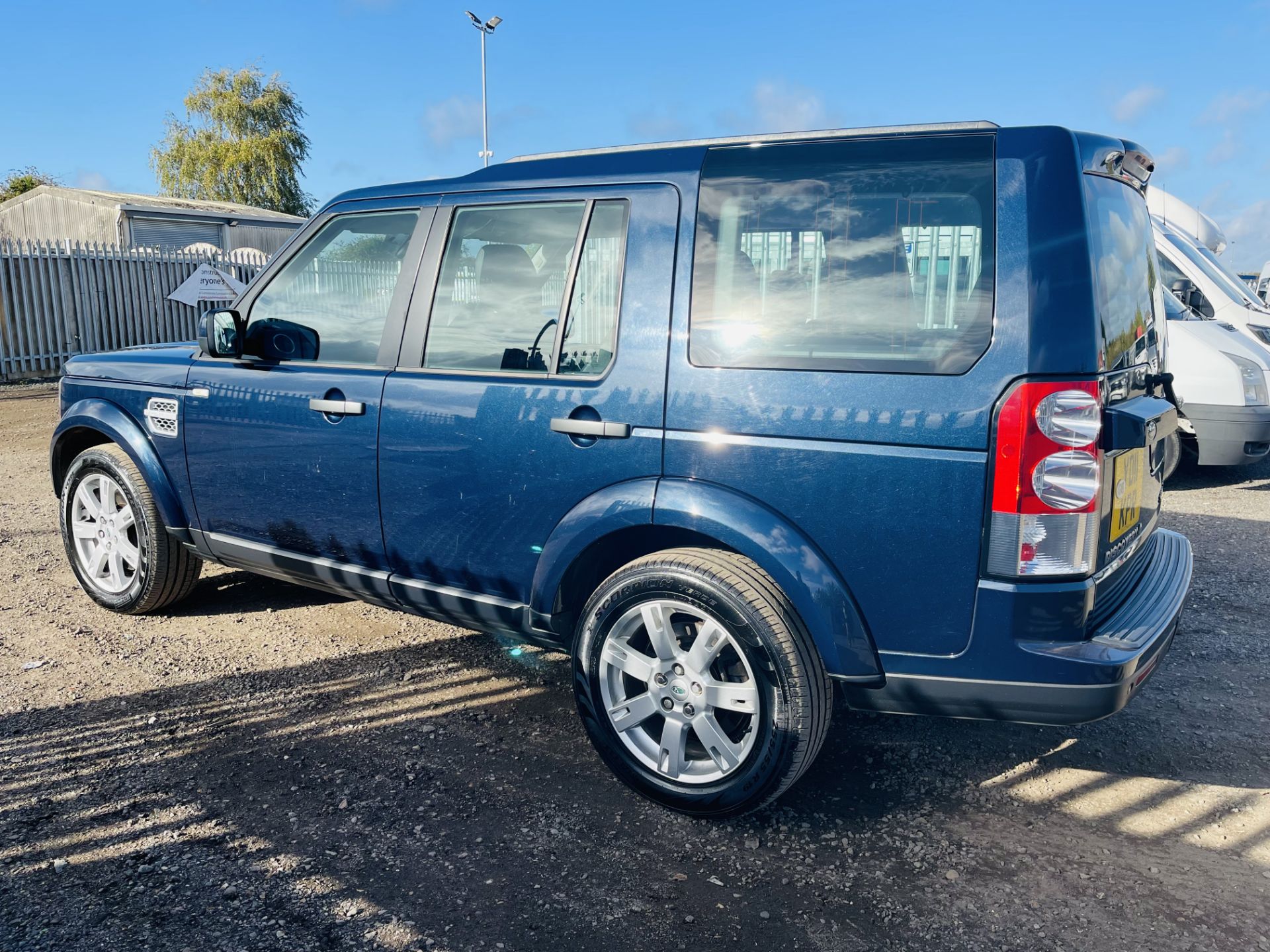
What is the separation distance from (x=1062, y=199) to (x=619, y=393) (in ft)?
4.35

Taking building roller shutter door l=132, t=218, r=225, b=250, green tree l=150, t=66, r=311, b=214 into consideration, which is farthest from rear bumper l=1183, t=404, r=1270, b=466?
green tree l=150, t=66, r=311, b=214

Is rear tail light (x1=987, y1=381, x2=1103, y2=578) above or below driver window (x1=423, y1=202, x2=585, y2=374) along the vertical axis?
below

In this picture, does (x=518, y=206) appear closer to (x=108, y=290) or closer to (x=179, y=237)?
(x=108, y=290)

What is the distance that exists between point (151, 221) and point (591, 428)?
100ft

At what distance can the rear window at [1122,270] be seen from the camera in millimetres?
2566

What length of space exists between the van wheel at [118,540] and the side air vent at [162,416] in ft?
0.91

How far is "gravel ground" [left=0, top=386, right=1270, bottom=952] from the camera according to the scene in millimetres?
2469

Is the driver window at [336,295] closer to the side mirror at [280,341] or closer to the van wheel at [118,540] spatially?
the side mirror at [280,341]

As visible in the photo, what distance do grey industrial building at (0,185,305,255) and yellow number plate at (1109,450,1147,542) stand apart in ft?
93.7

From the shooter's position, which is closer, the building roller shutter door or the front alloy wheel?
the front alloy wheel

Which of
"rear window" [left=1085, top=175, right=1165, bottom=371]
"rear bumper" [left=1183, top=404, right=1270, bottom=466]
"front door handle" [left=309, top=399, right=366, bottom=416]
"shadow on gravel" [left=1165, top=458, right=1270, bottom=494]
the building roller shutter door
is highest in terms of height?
the building roller shutter door

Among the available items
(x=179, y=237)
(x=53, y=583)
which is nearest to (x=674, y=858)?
(x=53, y=583)

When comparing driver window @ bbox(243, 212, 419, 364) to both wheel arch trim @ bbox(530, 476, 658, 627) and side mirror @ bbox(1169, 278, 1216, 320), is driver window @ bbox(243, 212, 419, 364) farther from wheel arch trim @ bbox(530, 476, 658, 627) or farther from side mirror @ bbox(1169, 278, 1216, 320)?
side mirror @ bbox(1169, 278, 1216, 320)

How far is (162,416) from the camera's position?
4.26m
